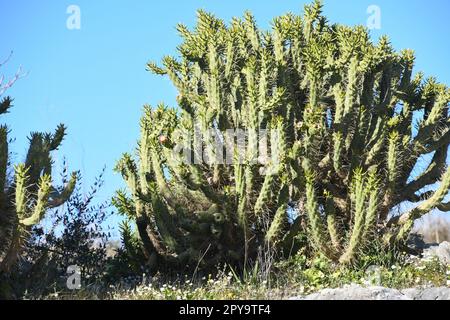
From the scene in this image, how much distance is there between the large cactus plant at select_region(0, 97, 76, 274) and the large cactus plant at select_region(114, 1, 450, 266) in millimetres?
1289

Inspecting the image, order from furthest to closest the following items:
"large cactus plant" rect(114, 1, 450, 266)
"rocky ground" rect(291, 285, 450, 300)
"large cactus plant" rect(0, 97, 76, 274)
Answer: "large cactus plant" rect(114, 1, 450, 266), "large cactus plant" rect(0, 97, 76, 274), "rocky ground" rect(291, 285, 450, 300)

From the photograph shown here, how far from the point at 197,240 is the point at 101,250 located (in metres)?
1.60

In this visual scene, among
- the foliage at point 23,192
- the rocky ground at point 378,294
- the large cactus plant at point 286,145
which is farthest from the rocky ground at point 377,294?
the foliage at point 23,192

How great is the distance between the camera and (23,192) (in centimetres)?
766

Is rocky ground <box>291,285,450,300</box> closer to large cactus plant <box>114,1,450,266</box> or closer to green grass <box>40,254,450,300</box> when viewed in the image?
green grass <box>40,254,450,300</box>

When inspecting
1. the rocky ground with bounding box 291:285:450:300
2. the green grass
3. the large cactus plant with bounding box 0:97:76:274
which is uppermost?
the large cactus plant with bounding box 0:97:76:274

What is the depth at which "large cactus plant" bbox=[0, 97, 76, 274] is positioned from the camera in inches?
300

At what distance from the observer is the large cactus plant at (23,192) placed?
7.63 meters

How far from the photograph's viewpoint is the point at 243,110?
9656 mm

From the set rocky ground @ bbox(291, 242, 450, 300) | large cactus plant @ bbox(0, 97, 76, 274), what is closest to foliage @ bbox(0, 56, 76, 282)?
large cactus plant @ bbox(0, 97, 76, 274)

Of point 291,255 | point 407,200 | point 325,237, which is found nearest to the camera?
point 325,237

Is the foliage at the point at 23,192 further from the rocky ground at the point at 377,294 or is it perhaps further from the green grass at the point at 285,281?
the rocky ground at the point at 377,294
